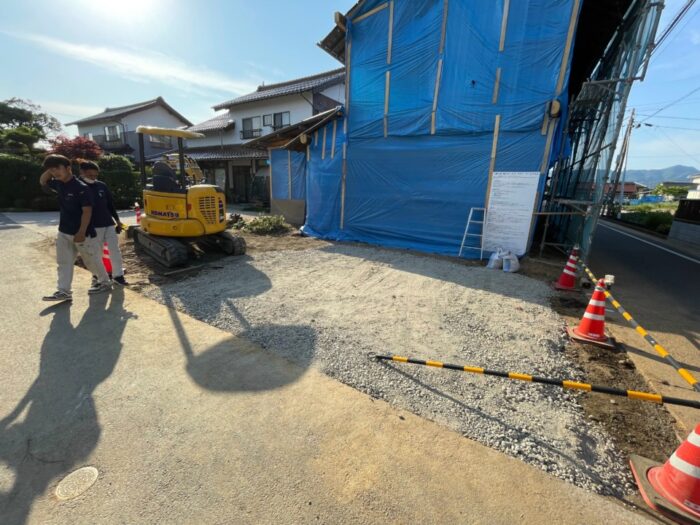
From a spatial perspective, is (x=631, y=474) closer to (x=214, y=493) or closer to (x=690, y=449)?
(x=690, y=449)

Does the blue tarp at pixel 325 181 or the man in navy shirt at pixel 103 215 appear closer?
the man in navy shirt at pixel 103 215

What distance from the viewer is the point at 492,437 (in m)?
2.06

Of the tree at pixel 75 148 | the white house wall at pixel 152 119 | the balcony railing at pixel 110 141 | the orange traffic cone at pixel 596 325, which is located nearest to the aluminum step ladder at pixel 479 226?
the orange traffic cone at pixel 596 325

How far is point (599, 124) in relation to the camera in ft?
23.5

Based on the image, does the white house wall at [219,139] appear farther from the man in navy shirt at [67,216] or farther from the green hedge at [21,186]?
the man in navy shirt at [67,216]

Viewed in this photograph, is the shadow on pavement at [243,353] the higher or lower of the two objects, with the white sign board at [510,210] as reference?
lower

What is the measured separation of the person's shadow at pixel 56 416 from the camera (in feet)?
5.51

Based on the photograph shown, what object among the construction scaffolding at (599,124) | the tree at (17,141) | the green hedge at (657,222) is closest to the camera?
the construction scaffolding at (599,124)

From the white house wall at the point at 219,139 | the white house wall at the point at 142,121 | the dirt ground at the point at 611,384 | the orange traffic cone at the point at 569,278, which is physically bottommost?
the dirt ground at the point at 611,384

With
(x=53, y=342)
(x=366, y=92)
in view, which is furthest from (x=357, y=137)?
(x=53, y=342)

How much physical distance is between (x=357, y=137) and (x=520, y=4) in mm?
4215

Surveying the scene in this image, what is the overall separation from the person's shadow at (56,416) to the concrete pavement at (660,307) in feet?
13.4

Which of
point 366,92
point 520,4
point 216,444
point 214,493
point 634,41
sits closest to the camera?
point 214,493

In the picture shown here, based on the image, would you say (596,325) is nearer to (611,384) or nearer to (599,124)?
(611,384)
